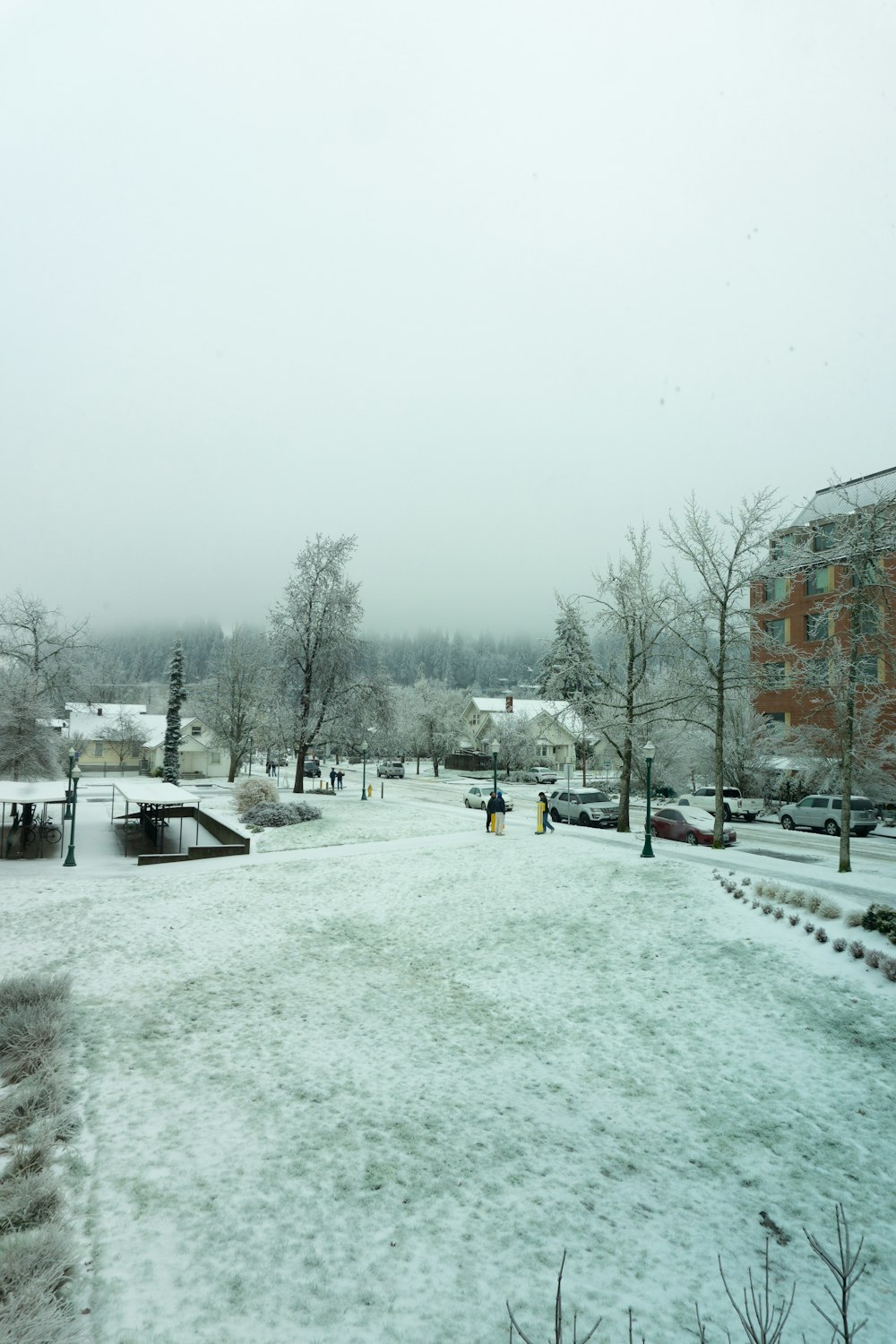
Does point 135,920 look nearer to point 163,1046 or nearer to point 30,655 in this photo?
point 163,1046

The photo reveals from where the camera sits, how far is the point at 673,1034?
10.2m

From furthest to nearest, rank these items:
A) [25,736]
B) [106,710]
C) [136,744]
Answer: [106,710], [136,744], [25,736]

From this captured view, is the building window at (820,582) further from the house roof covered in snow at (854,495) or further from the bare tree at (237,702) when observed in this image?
the bare tree at (237,702)

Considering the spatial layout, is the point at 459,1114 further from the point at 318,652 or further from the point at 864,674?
the point at 318,652

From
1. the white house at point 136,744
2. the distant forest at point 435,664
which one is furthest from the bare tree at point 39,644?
the distant forest at point 435,664

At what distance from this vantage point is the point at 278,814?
1133 inches

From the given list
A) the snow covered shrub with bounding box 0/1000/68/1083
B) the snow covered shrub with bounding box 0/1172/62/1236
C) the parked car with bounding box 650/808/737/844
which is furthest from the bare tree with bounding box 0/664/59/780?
the snow covered shrub with bounding box 0/1172/62/1236

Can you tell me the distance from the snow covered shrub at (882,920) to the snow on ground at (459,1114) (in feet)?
1.19

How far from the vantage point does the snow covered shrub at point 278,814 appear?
93.6ft

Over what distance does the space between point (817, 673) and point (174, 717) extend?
49098mm

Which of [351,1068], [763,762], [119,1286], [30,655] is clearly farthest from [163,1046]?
[30,655]

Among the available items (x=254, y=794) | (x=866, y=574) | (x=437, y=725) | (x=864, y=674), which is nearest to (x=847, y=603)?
(x=866, y=574)

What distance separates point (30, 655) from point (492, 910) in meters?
35.5

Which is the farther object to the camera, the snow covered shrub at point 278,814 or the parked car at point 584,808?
the parked car at point 584,808
